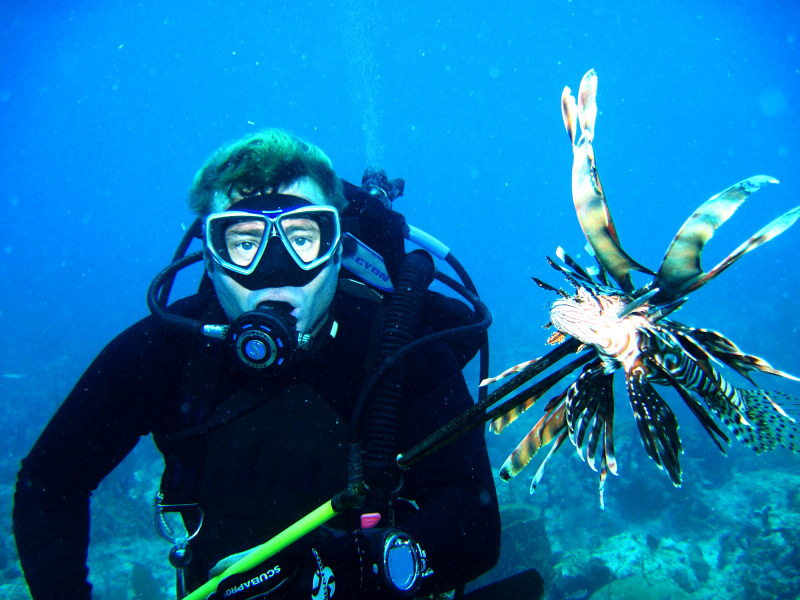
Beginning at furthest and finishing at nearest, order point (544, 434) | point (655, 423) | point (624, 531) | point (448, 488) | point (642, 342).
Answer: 1. point (624, 531)
2. point (448, 488)
3. point (544, 434)
4. point (655, 423)
5. point (642, 342)

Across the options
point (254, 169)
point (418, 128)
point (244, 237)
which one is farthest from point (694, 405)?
point (418, 128)

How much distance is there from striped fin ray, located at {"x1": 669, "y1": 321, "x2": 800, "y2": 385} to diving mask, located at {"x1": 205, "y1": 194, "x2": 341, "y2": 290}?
203cm

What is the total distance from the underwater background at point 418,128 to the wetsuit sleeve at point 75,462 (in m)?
18.7

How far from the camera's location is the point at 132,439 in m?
2.49

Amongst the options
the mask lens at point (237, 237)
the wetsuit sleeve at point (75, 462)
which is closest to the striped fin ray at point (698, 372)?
the mask lens at point (237, 237)

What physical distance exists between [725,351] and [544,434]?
1.63 ft

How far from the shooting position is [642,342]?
947 mm

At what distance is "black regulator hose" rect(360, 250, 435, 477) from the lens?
6.89 feet

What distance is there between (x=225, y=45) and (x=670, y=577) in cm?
11870

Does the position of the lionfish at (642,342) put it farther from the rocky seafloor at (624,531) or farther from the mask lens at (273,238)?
the rocky seafloor at (624,531)

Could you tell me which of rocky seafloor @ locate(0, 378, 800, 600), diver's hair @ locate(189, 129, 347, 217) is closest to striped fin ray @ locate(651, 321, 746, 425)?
diver's hair @ locate(189, 129, 347, 217)

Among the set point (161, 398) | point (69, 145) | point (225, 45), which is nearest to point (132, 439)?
point (161, 398)

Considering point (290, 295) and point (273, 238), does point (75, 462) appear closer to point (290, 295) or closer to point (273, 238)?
point (290, 295)

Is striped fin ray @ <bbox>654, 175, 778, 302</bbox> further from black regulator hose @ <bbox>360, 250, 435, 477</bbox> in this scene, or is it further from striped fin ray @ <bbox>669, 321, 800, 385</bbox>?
black regulator hose @ <bbox>360, 250, 435, 477</bbox>
